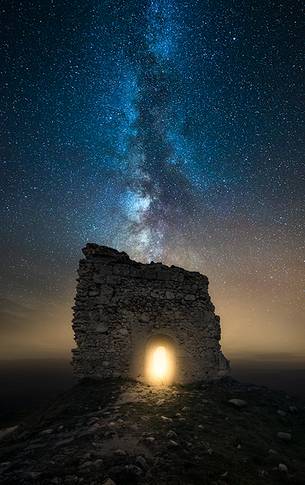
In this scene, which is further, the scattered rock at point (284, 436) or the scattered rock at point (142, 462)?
the scattered rock at point (284, 436)

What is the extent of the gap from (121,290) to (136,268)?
1106 mm

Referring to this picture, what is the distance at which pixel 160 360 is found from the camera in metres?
11.9

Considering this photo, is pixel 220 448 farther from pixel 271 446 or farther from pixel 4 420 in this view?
pixel 4 420

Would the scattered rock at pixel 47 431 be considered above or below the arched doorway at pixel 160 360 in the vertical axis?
below

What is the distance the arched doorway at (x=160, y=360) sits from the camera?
11.3m

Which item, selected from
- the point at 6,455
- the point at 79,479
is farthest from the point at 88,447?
the point at 6,455

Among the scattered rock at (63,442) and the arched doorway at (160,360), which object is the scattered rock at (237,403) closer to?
the arched doorway at (160,360)

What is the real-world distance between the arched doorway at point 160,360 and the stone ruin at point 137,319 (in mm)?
65

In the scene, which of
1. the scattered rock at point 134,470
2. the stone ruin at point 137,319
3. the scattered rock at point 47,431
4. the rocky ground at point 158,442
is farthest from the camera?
the stone ruin at point 137,319

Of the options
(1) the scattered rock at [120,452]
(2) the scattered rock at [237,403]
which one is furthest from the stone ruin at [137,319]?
(1) the scattered rock at [120,452]

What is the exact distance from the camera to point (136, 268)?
12.3m

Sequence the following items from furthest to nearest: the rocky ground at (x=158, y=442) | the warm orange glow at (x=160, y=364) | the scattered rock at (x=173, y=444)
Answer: the warm orange glow at (x=160, y=364) → the scattered rock at (x=173, y=444) → the rocky ground at (x=158, y=442)

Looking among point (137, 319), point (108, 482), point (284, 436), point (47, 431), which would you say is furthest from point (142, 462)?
point (137, 319)

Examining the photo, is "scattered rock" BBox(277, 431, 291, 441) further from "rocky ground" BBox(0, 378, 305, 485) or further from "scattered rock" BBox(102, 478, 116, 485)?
"scattered rock" BBox(102, 478, 116, 485)
